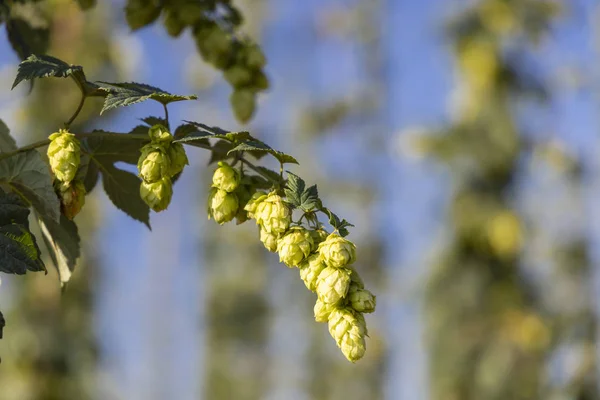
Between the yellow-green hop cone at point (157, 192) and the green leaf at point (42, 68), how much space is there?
0.19 metres

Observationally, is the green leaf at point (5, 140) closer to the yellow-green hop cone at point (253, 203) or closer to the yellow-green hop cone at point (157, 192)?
the yellow-green hop cone at point (157, 192)

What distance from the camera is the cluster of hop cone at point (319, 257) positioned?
0.89 meters

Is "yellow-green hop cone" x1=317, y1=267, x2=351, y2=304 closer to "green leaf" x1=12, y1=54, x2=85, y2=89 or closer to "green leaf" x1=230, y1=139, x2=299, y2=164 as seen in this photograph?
"green leaf" x1=230, y1=139, x2=299, y2=164

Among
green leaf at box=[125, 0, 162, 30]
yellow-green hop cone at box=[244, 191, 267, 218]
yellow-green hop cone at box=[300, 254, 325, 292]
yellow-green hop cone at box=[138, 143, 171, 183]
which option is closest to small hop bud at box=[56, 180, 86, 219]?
yellow-green hop cone at box=[138, 143, 171, 183]

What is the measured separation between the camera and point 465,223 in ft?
18.7

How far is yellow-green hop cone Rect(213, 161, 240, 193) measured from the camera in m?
1.03

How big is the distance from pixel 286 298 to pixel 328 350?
1330 mm

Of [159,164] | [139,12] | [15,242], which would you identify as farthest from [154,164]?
[139,12]

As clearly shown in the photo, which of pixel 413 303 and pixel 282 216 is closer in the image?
pixel 282 216

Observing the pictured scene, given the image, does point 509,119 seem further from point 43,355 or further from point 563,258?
point 43,355

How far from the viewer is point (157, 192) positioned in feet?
3.33

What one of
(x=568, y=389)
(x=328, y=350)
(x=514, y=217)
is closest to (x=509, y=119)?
(x=514, y=217)

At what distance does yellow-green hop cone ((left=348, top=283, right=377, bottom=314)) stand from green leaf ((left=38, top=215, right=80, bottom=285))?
0.52 m

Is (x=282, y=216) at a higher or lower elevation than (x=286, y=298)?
lower
